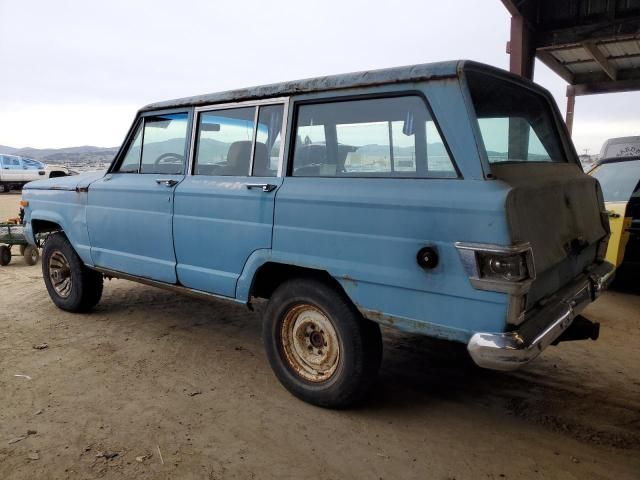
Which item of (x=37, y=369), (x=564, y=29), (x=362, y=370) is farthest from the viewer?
(x=564, y=29)

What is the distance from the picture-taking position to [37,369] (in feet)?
12.0

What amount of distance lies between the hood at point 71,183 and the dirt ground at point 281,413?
138 centimetres

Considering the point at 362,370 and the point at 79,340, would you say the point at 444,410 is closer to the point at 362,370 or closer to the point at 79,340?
the point at 362,370

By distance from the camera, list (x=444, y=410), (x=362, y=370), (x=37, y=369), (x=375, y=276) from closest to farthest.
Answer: (x=375, y=276) < (x=362, y=370) < (x=444, y=410) < (x=37, y=369)

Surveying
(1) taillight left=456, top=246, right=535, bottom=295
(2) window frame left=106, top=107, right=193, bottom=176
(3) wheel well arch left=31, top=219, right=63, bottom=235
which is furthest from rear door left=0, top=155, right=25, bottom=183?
(1) taillight left=456, top=246, right=535, bottom=295

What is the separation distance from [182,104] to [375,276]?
2283mm

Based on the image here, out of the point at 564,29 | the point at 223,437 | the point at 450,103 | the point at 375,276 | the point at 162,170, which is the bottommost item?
the point at 223,437

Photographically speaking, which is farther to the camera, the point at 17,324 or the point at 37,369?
the point at 17,324

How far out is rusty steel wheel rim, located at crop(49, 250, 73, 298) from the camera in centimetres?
507

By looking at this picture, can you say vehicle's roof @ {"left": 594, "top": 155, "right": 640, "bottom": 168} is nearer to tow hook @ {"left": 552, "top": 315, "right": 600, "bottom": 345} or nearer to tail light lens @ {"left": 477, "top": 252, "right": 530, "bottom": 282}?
tow hook @ {"left": 552, "top": 315, "right": 600, "bottom": 345}

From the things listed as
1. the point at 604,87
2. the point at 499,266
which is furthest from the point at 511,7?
the point at 499,266

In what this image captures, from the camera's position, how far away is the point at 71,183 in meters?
4.73

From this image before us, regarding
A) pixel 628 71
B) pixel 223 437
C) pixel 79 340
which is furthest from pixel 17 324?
pixel 628 71

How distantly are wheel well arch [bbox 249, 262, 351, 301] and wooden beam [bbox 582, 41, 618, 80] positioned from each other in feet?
26.8
